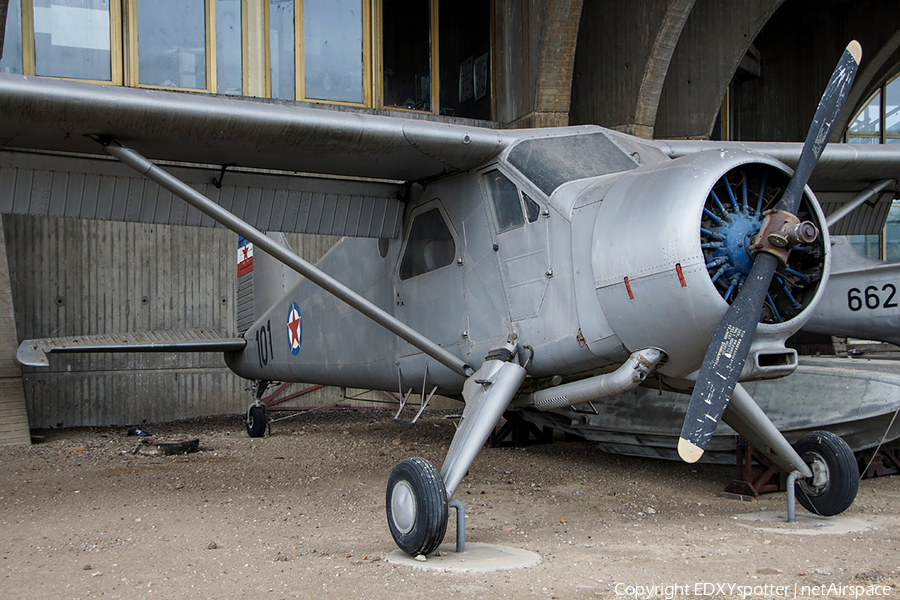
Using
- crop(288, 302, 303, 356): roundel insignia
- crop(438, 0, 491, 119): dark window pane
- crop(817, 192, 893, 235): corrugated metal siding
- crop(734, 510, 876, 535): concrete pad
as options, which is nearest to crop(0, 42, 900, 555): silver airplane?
crop(734, 510, 876, 535): concrete pad

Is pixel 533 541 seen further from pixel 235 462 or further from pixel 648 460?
pixel 235 462

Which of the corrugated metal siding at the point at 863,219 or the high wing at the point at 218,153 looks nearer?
the high wing at the point at 218,153

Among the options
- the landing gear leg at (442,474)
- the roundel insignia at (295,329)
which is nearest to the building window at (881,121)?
the roundel insignia at (295,329)

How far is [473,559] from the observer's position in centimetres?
408

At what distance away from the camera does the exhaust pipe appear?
432 centimetres

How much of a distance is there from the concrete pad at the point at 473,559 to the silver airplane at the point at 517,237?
9 centimetres

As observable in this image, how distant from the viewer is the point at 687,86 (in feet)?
47.4

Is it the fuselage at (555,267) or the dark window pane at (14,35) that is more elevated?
the dark window pane at (14,35)

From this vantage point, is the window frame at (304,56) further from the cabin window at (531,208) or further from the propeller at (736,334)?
the propeller at (736,334)

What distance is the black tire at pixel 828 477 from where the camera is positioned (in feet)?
16.4

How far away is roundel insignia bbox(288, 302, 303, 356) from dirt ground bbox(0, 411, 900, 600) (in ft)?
4.12

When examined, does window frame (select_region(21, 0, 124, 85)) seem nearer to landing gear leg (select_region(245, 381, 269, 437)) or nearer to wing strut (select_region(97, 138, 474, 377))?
landing gear leg (select_region(245, 381, 269, 437))

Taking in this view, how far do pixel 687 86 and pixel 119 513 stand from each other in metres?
12.8

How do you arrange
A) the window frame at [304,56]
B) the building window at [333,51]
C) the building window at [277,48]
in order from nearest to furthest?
the building window at [277,48]
the window frame at [304,56]
the building window at [333,51]
